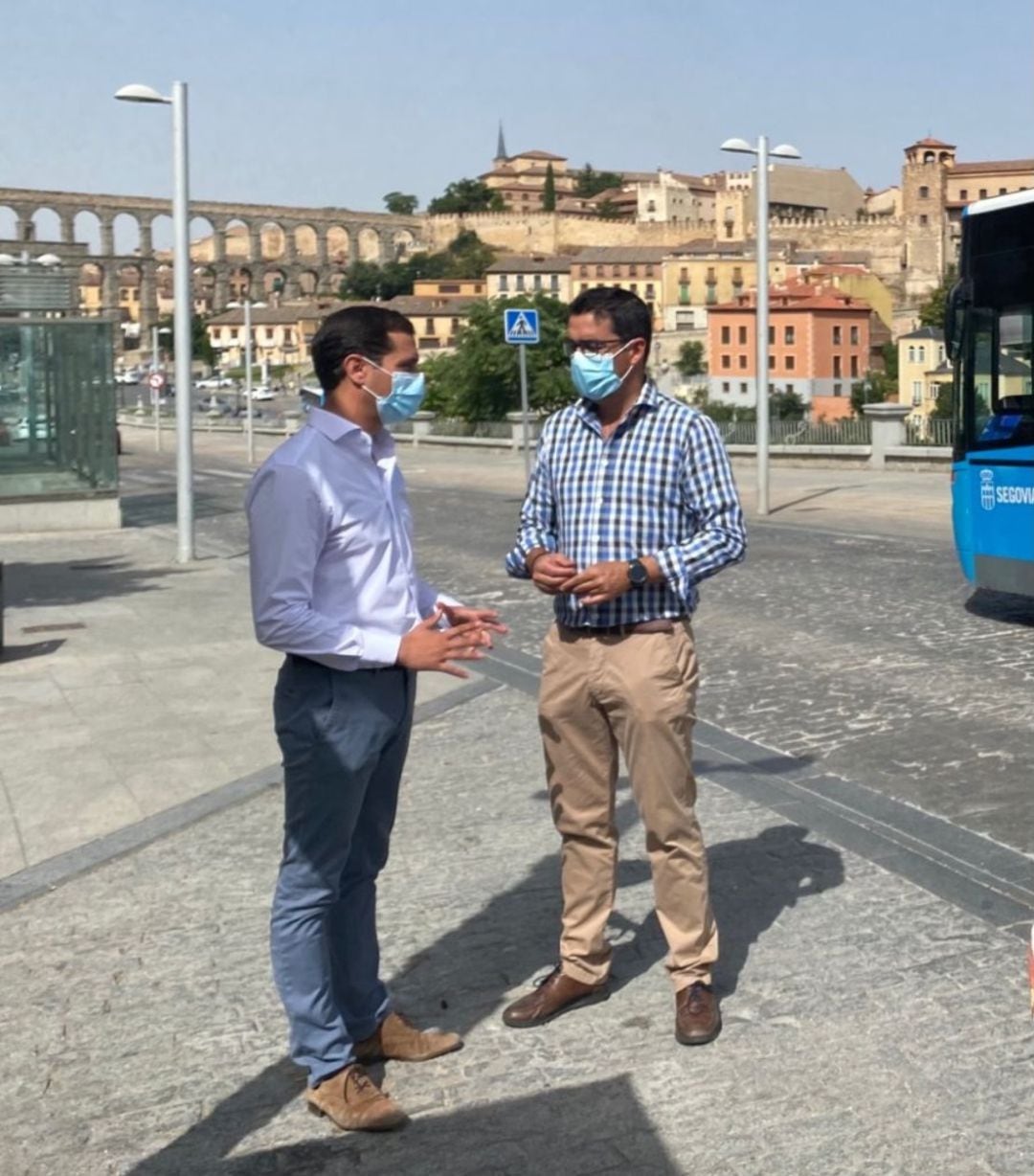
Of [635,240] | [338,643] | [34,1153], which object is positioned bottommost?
[34,1153]

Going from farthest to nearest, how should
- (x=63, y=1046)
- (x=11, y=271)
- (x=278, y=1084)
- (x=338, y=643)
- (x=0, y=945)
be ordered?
(x=11, y=271) → (x=0, y=945) → (x=63, y=1046) → (x=278, y=1084) → (x=338, y=643)

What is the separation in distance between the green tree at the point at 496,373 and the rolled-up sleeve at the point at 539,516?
53987 millimetres

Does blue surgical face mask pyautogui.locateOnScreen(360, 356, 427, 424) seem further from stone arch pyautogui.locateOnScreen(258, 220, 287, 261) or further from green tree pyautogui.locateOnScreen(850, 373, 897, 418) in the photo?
stone arch pyautogui.locateOnScreen(258, 220, 287, 261)

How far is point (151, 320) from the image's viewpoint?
6964 inches

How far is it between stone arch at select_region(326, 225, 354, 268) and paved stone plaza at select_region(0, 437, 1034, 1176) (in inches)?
7399

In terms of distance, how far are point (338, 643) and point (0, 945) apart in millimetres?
2208

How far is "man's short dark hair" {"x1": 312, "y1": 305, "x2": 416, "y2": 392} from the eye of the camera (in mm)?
4039

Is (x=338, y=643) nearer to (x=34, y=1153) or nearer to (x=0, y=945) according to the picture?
(x=34, y=1153)

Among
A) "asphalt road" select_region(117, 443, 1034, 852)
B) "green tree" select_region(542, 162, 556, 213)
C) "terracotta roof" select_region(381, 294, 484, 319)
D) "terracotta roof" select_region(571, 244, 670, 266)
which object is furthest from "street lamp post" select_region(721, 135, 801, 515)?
"green tree" select_region(542, 162, 556, 213)

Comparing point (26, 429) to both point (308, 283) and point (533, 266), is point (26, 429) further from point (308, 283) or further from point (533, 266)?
point (308, 283)

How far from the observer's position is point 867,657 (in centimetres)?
1074

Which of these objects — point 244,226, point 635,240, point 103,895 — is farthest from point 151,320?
point 103,895

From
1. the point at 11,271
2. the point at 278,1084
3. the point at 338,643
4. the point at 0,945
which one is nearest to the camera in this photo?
the point at 338,643

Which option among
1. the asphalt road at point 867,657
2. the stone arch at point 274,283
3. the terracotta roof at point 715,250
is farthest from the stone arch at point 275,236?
the asphalt road at point 867,657
